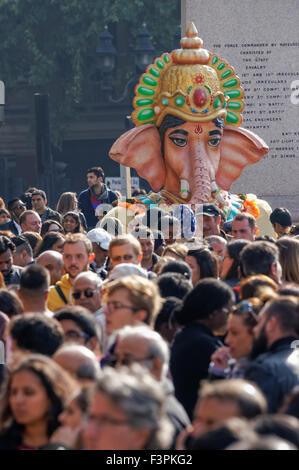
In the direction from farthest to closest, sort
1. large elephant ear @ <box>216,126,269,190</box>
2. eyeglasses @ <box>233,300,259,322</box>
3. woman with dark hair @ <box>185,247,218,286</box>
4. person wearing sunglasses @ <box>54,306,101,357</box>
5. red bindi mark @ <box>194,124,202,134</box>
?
large elephant ear @ <box>216,126,269,190</box> → red bindi mark @ <box>194,124,202,134</box> → woman with dark hair @ <box>185,247,218,286</box> → person wearing sunglasses @ <box>54,306,101,357</box> → eyeglasses @ <box>233,300,259,322</box>

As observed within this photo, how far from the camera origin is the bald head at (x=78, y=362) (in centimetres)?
513

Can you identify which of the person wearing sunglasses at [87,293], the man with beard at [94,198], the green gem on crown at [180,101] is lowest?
the man with beard at [94,198]

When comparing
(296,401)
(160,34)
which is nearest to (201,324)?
(296,401)

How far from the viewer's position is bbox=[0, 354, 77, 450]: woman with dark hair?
15.6 ft

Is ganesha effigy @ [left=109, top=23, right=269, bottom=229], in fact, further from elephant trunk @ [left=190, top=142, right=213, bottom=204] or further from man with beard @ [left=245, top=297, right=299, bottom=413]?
man with beard @ [left=245, top=297, right=299, bottom=413]

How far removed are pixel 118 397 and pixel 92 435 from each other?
0.18m

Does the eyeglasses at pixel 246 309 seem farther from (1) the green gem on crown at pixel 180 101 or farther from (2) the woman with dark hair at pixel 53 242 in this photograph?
(1) the green gem on crown at pixel 180 101

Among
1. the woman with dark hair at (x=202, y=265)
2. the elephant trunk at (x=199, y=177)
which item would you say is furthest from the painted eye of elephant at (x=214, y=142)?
the woman with dark hair at (x=202, y=265)

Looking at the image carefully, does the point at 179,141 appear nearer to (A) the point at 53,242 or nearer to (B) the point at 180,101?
(B) the point at 180,101

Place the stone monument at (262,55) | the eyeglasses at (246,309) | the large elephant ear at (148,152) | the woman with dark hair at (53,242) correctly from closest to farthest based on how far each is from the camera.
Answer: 1. the eyeglasses at (246,309)
2. the woman with dark hair at (53,242)
3. the large elephant ear at (148,152)
4. the stone monument at (262,55)

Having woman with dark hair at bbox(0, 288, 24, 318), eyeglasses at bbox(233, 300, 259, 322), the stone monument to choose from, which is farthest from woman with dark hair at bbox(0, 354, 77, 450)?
the stone monument

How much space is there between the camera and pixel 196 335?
6.11m

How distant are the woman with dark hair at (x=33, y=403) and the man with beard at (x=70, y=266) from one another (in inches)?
124

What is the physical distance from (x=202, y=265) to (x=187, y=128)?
519 centimetres
